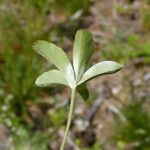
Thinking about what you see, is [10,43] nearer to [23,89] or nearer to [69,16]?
[23,89]

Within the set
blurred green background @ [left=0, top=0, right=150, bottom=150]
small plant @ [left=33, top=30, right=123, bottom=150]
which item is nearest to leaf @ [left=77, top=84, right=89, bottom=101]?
small plant @ [left=33, top=30, right=123, bottom=150]

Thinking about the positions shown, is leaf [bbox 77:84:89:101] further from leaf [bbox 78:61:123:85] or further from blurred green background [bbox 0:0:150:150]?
blurred green background [bbox 0:0:150:150]

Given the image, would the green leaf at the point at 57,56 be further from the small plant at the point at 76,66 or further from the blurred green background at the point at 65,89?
the blurred green background at the point at 65,89

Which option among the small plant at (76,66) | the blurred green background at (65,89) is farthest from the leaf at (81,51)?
the blurred green background at (65,89)

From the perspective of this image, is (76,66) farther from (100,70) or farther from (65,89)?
(65,89)

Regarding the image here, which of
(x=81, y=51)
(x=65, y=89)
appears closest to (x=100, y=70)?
(x=81, y=51)

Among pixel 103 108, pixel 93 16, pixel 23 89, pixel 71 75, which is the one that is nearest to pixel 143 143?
pixel 103 108
